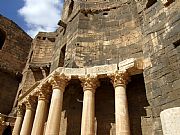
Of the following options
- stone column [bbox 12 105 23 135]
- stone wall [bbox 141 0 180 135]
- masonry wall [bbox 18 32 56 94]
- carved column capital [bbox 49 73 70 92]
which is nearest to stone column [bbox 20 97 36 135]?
stone column [bbox 12 105 23 135]

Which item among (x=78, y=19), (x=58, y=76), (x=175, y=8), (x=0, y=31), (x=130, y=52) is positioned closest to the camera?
(x=175, y=8)

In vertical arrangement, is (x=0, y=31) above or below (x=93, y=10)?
above

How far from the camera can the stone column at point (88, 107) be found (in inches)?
361

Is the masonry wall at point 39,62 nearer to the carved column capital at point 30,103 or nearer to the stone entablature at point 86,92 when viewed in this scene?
the carved column capital at point 30,103

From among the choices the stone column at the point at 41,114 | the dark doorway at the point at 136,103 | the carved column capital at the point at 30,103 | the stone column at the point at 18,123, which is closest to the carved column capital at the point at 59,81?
the stone column at the point at 41,114

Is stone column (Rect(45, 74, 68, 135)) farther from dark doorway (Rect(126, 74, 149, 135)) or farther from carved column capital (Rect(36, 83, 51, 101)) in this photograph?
dark doorway (Rect(126, 74, 149, 135))

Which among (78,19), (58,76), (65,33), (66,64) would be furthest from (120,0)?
(58,76)

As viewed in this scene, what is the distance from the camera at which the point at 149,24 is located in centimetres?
1005

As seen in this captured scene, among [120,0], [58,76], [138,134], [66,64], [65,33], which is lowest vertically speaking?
[138,134]

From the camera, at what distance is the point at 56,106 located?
9977 mm

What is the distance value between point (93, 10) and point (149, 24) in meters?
5.51

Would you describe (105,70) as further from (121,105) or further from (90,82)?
(121,105)

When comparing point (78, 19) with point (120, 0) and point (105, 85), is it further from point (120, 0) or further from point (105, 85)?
point (105, 85)

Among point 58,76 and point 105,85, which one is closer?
point 58,76
